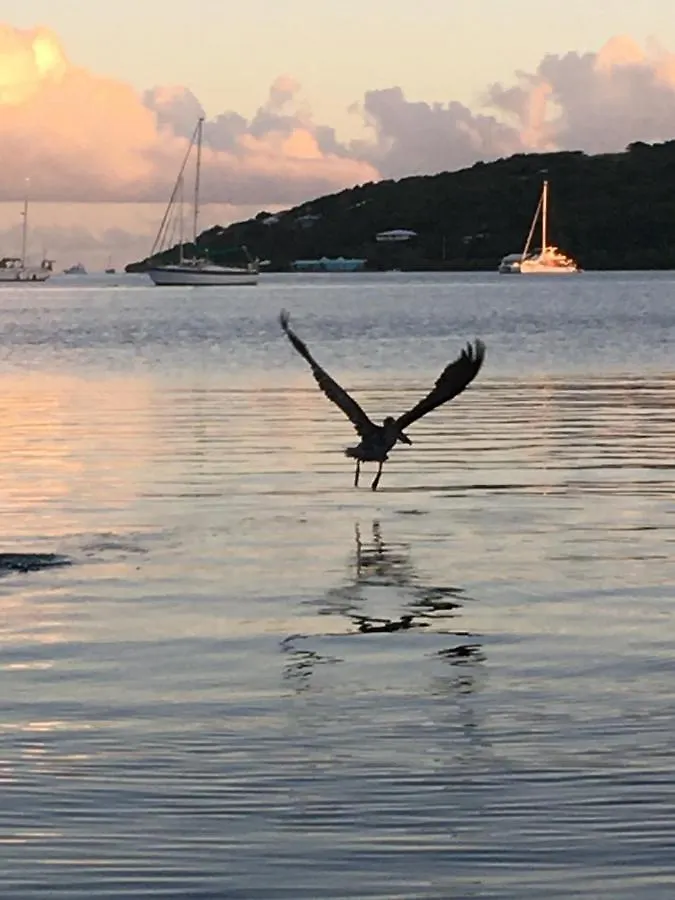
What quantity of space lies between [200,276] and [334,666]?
16042 cm

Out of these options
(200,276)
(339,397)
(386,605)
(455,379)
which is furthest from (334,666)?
(200,276)

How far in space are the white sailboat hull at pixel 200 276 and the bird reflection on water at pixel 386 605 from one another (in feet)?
504

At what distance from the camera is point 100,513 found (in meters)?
19.8

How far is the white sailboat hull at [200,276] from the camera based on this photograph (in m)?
170

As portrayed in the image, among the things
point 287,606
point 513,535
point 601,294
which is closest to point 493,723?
point 287,606

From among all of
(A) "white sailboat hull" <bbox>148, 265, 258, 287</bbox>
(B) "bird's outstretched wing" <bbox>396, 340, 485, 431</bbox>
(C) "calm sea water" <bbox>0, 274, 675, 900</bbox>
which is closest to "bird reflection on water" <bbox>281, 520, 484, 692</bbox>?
(C) "calm sea water" <bbox>0, 274, 675, 900</bbox>

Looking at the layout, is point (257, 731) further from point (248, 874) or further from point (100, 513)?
point (100, 513)

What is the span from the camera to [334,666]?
12.2 meters

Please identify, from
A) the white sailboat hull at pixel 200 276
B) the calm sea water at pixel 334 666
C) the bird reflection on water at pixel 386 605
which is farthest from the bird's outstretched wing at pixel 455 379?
the white sailboat hull at pixel 200 276

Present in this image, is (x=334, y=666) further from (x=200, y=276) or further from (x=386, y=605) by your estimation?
(x=200, y=276)

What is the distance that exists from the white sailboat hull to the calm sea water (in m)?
141

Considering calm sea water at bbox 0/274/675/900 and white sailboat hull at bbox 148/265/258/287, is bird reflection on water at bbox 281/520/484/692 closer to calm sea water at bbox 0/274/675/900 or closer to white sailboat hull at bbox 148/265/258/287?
calm sea water at bbox 0/274/675/900

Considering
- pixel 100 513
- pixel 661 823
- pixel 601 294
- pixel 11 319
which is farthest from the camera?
pixel 601 294

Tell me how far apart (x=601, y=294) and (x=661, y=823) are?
461 ft
